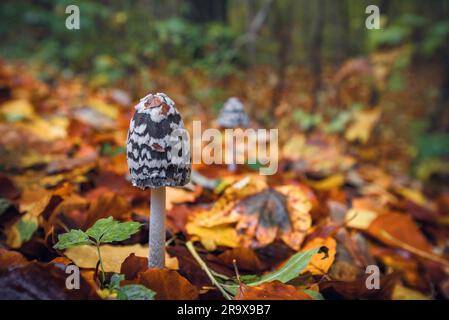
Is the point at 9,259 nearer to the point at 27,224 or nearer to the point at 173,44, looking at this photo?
the point at 27,224

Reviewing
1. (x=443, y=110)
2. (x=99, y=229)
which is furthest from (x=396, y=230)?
(x=443, y=110)

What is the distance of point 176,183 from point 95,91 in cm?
476

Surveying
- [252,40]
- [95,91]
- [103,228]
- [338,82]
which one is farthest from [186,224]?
[338,82]

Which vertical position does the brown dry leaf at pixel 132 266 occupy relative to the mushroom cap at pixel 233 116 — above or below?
below

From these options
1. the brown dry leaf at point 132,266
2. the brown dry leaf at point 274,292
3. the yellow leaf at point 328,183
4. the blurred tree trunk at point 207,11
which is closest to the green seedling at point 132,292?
the brown dry leaf at point 132,266

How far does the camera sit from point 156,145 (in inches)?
55.5

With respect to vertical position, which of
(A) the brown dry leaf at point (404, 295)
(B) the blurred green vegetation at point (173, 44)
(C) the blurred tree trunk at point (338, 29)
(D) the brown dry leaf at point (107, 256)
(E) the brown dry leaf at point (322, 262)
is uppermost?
(C) the blurred tree trunk at point (338, 29)

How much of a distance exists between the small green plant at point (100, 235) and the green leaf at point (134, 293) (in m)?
0.12

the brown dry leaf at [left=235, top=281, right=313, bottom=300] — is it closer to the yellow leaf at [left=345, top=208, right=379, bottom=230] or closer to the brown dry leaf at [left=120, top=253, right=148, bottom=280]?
the brown dry leaf at [left=120, top=253, right=148, bottom=280]

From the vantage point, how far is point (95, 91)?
19.1ft

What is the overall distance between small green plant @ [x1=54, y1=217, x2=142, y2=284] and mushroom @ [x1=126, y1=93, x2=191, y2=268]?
0.17m

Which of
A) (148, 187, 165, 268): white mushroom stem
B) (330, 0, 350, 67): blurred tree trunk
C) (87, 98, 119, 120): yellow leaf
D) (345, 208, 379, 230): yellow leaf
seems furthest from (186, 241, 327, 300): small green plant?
(330, 0, 350, 67): blurred tree trunk

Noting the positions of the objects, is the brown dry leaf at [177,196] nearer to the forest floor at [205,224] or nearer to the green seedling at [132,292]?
the forest floor at [205,224]

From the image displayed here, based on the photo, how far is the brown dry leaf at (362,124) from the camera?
6.09m
